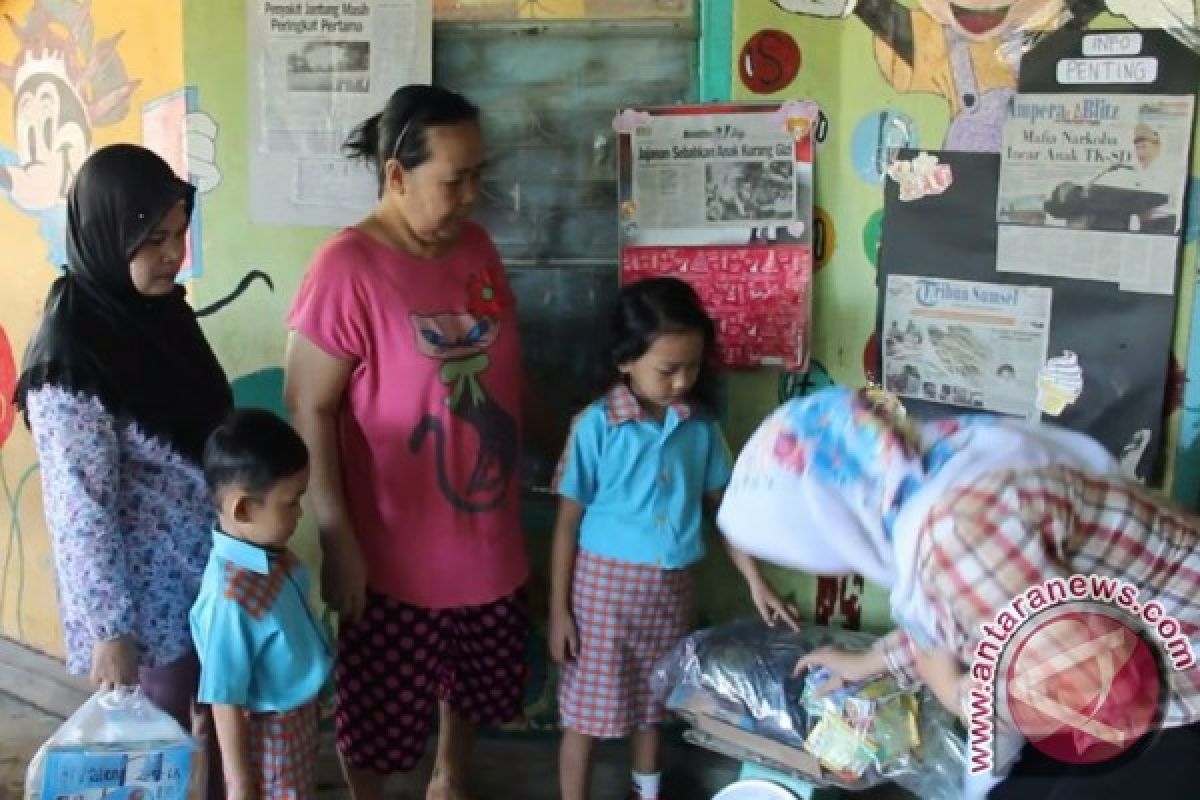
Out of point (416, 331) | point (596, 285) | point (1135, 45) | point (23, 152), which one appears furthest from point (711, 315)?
point (23, 152)

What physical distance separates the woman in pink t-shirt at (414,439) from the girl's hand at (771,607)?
1.53ft

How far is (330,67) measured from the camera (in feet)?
7.84

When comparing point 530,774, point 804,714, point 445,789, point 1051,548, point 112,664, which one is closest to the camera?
point 1051,548

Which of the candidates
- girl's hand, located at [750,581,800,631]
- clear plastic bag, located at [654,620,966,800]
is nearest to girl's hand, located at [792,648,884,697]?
clear plastic bag, located at [654,620,966,800]

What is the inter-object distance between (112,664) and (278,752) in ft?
0.99

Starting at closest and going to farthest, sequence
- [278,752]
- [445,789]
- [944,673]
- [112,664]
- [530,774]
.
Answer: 1. [944,673]
2. [112,664]
3. [278,752]
4. [445,789]
5. [530,774]

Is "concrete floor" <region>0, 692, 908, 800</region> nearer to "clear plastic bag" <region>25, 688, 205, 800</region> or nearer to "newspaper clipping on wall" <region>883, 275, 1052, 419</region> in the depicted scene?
"clear plastic bag" <region>25, 688, 205, 800</region>

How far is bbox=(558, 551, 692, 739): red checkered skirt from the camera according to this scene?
2.24m

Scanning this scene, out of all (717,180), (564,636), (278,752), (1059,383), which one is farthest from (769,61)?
(278,752)

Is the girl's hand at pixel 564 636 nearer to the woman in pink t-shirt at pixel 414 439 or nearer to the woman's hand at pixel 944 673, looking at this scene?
the woman in pink t-shirt at pixel 414 439

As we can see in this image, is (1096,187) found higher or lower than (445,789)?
higher

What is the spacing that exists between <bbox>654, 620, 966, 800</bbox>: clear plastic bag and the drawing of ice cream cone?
0.57 m

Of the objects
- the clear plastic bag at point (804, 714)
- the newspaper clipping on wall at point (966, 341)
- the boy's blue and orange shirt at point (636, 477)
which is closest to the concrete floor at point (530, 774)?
the clear plastic bag at point (804, 714)

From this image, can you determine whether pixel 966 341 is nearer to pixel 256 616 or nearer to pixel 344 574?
pixel 344 574
